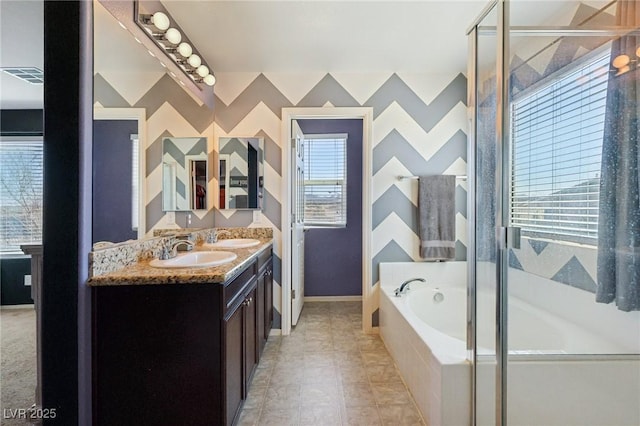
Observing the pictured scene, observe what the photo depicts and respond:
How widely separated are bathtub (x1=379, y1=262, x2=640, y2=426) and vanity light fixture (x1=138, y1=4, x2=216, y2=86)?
7.93ft

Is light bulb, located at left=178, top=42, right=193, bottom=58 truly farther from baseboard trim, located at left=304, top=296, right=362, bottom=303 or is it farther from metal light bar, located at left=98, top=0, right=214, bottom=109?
baseboard trim, located at left=304, top=296, right=362, bottom=303

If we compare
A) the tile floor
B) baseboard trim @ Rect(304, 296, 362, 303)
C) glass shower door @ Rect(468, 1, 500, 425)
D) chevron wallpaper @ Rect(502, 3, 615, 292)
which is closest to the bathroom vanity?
the tile floor

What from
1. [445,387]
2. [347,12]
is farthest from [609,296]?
[347,12]

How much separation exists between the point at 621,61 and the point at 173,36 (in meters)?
2.50

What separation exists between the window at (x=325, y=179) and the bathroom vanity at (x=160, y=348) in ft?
8.90

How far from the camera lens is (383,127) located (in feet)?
9.27

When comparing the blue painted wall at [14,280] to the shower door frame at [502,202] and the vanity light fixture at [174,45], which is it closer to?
the vanity light fixture at [174,45]

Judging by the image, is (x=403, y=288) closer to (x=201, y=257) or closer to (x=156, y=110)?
(x=201, y=257)

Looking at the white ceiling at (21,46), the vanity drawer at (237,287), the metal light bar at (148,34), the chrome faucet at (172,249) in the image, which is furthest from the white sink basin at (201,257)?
the metal light bar at (148,34)

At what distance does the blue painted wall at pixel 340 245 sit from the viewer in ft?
12.9

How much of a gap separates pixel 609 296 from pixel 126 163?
263cm

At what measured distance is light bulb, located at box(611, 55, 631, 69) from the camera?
4.69 ft

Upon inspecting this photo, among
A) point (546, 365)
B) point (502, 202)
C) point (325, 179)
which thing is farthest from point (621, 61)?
point (325, 179)

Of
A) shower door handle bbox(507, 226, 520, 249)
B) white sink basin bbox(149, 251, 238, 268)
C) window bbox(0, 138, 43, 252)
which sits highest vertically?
window bbox(0, 138, 43, 252)
